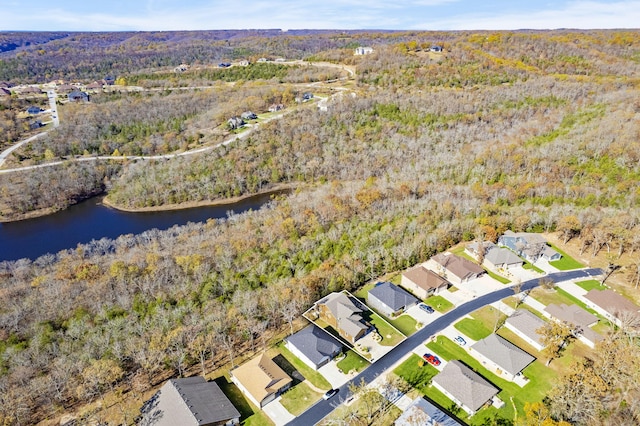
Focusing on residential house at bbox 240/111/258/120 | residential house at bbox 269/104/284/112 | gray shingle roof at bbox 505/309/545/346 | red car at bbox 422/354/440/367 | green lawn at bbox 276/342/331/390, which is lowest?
green lawn at bbox 276/342/331/390

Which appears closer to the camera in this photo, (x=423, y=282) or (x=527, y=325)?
(x=527, y=325)

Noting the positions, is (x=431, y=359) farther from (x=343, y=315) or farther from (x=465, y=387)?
(x=343, y=315)

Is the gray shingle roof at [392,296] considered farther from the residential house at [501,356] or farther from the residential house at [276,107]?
the residential house at [276,107]

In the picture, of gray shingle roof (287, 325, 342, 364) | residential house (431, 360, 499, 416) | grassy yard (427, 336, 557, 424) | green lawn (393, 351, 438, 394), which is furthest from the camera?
gray shingle roof (287, 325, 342, 364)

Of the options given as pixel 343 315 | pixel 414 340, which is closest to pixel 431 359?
pixel 414 340

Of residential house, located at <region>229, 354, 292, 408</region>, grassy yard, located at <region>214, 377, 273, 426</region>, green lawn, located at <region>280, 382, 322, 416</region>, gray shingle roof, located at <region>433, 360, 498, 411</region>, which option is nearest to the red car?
gray shingle roof, located at <region>433, 360, 498, 411</region>

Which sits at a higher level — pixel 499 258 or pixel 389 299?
pixel 499 258

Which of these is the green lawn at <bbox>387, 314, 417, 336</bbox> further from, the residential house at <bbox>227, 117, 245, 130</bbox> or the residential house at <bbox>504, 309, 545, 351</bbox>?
the residential house at <bbox>227, 117, 245, 130</bbox>
